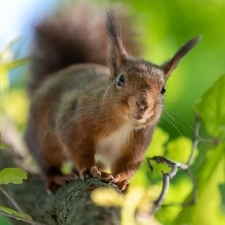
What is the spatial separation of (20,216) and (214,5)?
8.77 feet

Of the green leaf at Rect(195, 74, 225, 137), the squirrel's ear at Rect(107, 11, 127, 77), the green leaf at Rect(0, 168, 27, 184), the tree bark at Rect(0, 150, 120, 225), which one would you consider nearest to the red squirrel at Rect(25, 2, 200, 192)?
the squirrel's ear at Rect(107, 11, 127, 77)

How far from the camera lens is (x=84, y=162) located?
2.44m

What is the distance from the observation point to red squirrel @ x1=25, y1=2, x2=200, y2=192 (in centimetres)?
226

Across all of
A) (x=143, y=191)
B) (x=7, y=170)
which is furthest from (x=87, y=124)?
(x=143, y=191)

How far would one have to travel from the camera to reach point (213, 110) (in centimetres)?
188

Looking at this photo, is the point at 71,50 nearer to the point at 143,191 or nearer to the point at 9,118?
the point at 9,118

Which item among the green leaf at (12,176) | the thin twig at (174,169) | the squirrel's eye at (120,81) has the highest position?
the squirrel's eye at (120,81)

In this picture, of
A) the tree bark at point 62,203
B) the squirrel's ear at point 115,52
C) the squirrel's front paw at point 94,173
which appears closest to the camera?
the tree bark at point 62,203

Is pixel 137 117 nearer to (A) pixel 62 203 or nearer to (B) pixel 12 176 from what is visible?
(A) pixel 62 203

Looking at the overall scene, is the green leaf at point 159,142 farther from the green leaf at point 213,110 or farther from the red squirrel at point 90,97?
the green leaf at point 213,110

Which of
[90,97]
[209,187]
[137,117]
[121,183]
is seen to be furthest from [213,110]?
[90,97]

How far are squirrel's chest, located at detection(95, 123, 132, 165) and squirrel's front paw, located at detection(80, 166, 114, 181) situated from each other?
0.76 ft

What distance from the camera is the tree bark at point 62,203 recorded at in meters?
1.39

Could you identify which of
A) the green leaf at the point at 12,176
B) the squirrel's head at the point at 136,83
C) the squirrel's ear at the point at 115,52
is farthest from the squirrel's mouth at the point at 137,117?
the green leaf at the point at 12,176
